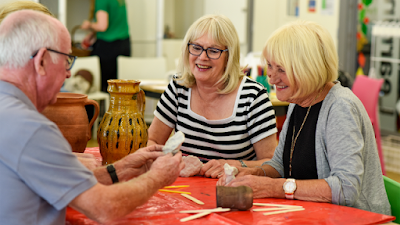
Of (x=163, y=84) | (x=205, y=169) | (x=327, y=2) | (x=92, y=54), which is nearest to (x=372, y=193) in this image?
(x=205, y=169)

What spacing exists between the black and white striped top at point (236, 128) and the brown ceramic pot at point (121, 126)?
0.58m

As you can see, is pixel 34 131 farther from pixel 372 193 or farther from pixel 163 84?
pixel 163 84

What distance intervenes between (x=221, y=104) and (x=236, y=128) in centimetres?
16

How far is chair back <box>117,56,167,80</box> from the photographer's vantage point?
560cm

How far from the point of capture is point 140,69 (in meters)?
5.70

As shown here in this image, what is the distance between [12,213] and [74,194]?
16 centimetres

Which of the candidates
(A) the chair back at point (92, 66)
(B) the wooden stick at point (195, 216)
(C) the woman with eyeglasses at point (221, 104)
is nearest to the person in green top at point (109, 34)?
(A) the chair back at point (92, 66)

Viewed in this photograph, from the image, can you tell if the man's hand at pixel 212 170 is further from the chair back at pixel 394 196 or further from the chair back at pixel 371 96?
the chair back at pixel 371 96

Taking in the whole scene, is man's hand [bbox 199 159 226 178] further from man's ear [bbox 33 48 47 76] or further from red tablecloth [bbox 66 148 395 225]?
man's ear [bbox 33 48 47 76]

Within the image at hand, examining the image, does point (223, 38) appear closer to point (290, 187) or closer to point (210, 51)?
point (210, 51)

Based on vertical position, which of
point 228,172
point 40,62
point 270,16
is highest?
point 270,16

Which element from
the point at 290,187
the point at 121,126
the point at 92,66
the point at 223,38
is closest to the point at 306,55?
the point at 290,187

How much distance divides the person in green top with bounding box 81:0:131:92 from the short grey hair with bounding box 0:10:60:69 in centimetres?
467

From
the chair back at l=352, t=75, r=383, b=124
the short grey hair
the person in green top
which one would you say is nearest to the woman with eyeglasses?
the short grey hair
